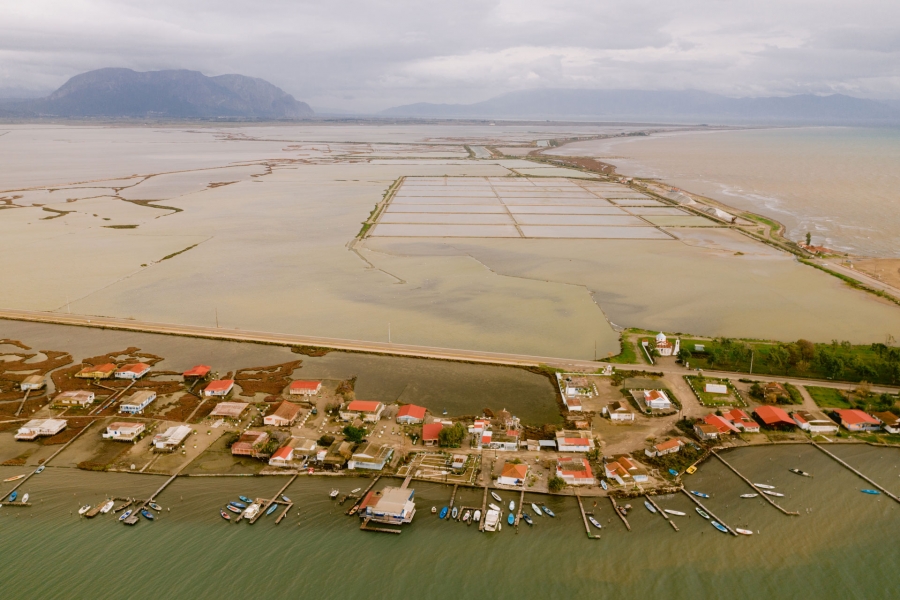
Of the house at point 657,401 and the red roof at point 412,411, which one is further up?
the house at point 657,401

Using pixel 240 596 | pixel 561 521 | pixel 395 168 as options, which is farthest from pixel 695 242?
pixel 395 168

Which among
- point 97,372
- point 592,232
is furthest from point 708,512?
point 592,232

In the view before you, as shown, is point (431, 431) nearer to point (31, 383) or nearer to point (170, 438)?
point (170, 438)

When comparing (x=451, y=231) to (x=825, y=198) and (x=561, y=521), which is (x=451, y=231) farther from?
(x=825, y=198)

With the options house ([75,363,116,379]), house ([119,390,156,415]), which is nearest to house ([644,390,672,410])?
house ([119,390,156,415])

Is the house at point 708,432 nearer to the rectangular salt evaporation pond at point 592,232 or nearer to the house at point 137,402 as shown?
the house at point 137,402

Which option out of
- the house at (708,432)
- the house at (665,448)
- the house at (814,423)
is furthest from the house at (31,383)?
the house at (814,423)
